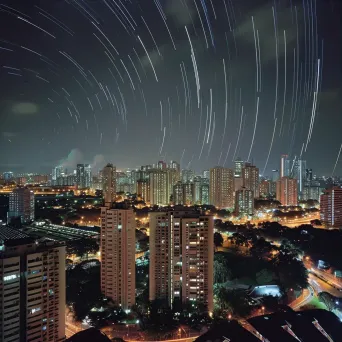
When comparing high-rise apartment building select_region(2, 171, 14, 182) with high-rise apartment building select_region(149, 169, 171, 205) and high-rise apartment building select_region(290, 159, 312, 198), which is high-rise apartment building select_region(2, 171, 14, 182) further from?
high-rise apartment building select_region(290, 159, 312, 198)

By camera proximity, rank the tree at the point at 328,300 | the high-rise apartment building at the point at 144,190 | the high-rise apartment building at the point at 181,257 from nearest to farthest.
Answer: the high-rise apartment building at the point at 181,257 < the tree at the point at 328,300 < the high-rise apartment building at the point at 144,190

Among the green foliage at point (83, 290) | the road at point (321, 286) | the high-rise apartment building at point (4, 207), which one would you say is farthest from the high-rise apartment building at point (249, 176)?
the green foliage at point (83, 290)

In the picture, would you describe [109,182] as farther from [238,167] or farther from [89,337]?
[89,337]

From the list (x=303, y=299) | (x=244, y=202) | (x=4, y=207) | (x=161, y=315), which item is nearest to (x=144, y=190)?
(x=244, y=202)

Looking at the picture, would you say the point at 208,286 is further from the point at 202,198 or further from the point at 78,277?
the point at 202,198

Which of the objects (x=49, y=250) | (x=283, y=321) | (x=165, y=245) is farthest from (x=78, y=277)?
(x=283, y=321)

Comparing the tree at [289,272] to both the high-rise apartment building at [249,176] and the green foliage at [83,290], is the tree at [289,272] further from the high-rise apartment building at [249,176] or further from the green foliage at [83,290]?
the high-rise apartment building at [249,176]
